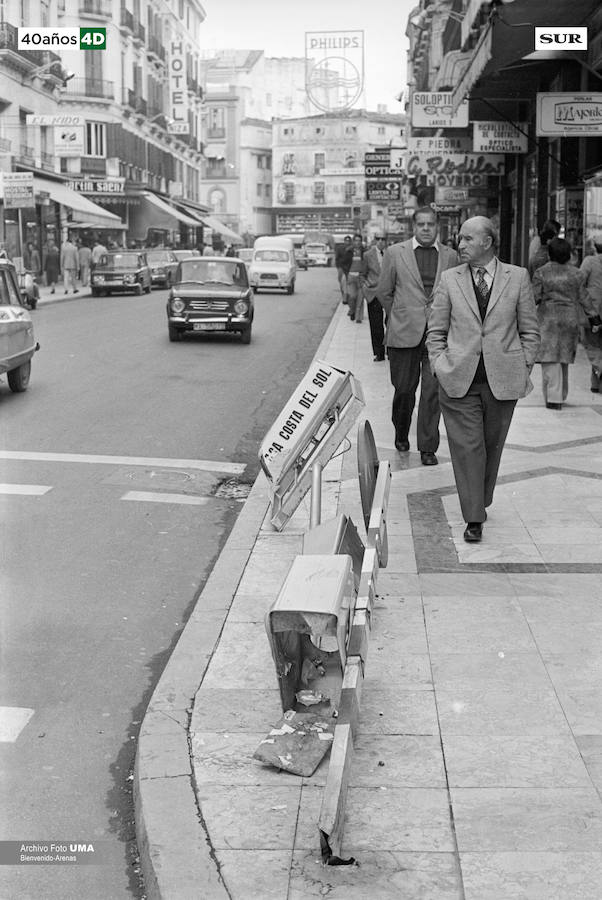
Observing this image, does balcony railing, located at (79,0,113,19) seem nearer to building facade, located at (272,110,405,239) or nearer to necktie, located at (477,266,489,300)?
necktie, located at (477,266,489,300)

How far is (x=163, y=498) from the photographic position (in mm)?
9062

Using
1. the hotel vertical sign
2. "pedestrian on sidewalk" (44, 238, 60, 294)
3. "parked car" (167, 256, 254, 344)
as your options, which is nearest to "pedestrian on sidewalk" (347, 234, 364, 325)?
"parked car" (167, 256, 254, 344)

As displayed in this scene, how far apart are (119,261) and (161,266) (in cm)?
636

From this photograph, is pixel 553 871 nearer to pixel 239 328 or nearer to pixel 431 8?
pixel 239 328

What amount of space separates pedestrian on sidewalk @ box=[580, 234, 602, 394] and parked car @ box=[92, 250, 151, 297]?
26.8 metres

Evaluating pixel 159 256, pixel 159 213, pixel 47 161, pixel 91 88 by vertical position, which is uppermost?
pixel 91 88

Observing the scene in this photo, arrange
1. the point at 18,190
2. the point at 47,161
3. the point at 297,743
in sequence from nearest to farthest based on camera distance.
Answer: the point at 297,743 → the point at 18,190 → the point at 47,161

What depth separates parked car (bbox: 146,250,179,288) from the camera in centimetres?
4559

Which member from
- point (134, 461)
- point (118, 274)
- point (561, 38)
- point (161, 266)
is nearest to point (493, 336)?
point (134, 461)

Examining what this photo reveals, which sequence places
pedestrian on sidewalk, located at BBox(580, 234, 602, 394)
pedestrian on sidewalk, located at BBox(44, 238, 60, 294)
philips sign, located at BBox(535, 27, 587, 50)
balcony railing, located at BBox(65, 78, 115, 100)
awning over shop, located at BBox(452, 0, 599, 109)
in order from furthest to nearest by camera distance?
1. balcony railing, located at BBox(65, 78, 115, 100)
2. pedestrian on sidewalk, located at BBox(44, 238, 60, 294)
3. philips sign, located at BBox(535, 27, 587, 50)
4. awning over shop, located at BBox(452, 0, 599, 109)
5. pedestrian on sidewalk, located at BBox(580, 234, 602, 394)

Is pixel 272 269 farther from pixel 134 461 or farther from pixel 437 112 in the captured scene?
pixel 134 461

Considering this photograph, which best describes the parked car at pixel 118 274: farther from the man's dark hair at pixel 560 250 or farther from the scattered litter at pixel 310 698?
the scattered litter at pixel 310 698

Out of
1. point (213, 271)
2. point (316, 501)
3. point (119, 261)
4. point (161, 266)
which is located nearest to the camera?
point (316, 501)

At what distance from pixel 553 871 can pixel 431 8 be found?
3791 cm
